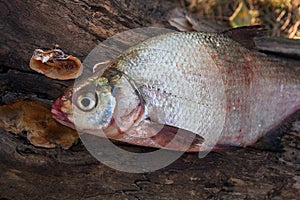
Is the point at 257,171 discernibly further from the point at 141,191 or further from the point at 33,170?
the point at 33,170

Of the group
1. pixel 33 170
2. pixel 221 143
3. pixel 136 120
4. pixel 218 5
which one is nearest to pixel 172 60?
pixel 136 120

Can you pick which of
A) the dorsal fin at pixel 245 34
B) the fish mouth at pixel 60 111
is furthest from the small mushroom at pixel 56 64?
the dorsal fin at pixel 245 34

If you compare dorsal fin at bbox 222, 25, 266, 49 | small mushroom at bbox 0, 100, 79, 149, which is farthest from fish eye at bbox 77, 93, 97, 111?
dorsal fin at bbox 222, 25, 266, 49

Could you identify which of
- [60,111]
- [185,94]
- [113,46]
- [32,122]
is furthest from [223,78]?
[32,122]

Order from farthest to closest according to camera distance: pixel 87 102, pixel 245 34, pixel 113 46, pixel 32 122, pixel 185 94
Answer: pixel 113 46 → pixel 245 34 → pixel 32 122 → pixel 185 94 → pixel 87 102

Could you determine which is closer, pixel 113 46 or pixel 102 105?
pixel 102 105

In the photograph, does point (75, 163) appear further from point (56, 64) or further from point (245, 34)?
point (245, 34)
